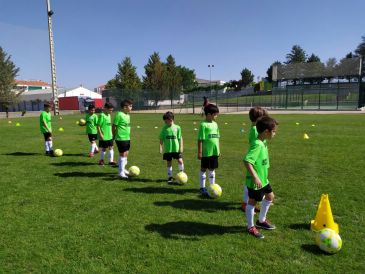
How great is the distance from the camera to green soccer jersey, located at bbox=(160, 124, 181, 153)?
7.93 meters

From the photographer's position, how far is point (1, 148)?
1466 centimetres

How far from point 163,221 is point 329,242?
8.76ft

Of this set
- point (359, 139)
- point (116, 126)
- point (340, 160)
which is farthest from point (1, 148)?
point (359, 139)

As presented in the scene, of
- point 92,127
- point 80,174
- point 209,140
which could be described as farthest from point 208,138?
point 92,127

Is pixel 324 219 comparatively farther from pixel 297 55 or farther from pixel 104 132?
pixel 297 55

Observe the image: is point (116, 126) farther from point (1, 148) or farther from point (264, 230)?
point (1, 148)

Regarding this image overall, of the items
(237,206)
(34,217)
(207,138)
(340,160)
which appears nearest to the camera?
(34,217)

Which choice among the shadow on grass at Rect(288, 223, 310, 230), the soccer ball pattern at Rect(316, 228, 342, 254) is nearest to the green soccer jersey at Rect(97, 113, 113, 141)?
the shadow on grass at Rect(288, 223, 310, 230)

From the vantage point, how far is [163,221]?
5.71 metres

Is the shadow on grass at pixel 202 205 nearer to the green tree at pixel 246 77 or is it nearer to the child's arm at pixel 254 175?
the child's arm at pixel 254 175

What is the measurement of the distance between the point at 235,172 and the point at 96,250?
5.43 m

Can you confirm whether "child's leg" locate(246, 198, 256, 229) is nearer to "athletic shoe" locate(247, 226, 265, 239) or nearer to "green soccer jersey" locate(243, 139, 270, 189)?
"athletic shoe" locate(247, 226, 265, 239)

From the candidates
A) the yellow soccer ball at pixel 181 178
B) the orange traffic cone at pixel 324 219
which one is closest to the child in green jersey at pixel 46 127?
the yellow soccer ball at pixel 181 178

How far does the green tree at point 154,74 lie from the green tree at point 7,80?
28.6 meters
